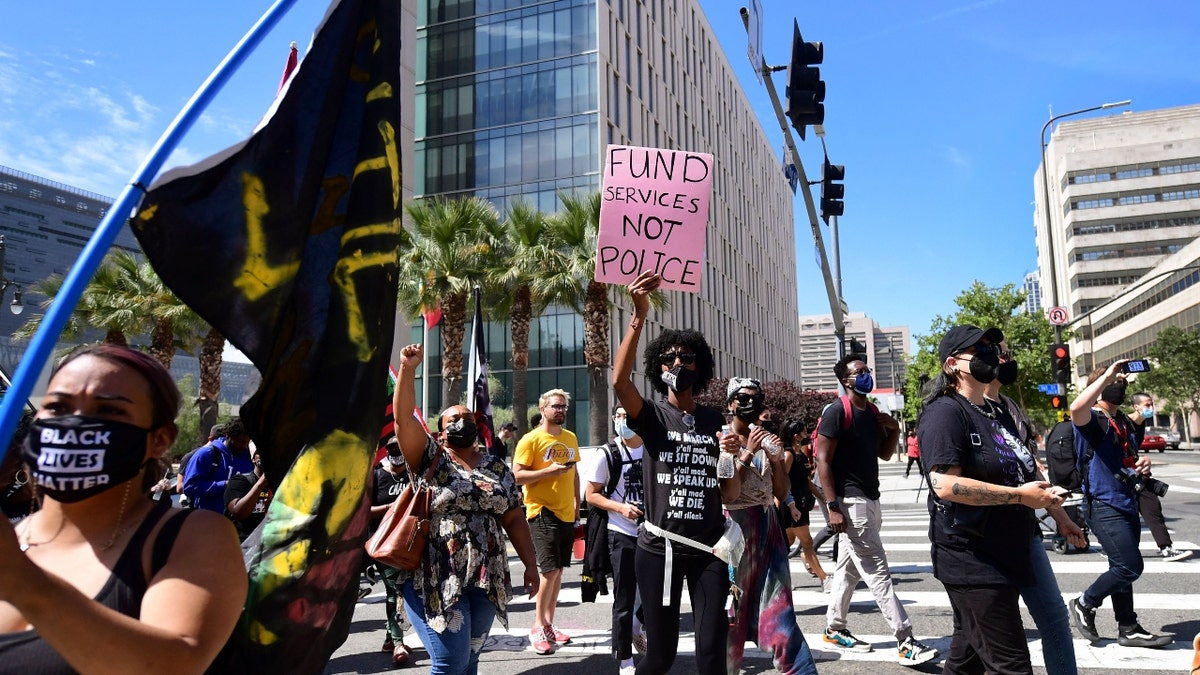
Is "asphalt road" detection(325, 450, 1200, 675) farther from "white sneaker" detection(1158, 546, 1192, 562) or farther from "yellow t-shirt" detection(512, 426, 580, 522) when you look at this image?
"yellow t-shirt" detection(512, 426, 580, 522)

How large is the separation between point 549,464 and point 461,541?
2664 mm

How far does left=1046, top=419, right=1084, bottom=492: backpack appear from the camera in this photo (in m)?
7.12

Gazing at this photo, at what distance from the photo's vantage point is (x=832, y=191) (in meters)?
12.0

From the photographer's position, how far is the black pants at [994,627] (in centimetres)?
343

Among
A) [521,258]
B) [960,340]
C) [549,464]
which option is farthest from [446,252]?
[960,340]

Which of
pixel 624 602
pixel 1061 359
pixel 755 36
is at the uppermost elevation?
pixel 755 36

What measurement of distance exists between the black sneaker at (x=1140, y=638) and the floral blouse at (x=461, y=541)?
4.27m

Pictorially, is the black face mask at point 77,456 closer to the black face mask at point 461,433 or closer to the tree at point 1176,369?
the black face mask at point 461,433

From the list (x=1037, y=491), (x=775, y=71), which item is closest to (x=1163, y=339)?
(x=775, y=71)

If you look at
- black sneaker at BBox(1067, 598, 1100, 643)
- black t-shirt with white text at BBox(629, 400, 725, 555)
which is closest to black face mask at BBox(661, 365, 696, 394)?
black t-shirt with white text at BBox(629, 400, 725, 555)

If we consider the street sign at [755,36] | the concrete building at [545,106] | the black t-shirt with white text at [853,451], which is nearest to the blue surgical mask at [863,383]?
the black t-shirt with white text at [853,451]

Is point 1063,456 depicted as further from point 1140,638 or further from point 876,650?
point 876,650

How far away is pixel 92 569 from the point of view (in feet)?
5.55

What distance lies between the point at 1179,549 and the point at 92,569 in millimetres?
11025
